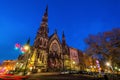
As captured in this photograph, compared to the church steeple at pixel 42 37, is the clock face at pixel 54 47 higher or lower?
lower

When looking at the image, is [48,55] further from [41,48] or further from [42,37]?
Answer: [42,37]

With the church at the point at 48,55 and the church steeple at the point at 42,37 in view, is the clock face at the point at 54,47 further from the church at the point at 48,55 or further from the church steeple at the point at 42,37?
the church steeple at the point at 42,37

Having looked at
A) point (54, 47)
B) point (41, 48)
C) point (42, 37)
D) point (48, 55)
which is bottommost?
point (48, 55)

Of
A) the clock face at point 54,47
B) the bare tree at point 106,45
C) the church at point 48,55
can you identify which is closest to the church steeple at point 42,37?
the church at point 48,55

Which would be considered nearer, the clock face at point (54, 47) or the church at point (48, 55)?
the church at point (48, 55)

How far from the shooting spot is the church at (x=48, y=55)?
48219mm

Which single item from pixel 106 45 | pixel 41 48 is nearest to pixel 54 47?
pixel 41 48

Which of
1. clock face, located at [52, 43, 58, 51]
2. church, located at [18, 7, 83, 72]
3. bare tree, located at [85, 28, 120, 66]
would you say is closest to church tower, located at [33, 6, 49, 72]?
church, located at [18, 7, 83, 72]

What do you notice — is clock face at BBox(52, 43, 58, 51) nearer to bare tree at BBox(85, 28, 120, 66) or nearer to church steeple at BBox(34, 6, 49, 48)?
church steeple at BBox(34, 6, 49, 48)

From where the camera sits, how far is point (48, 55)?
54062mm

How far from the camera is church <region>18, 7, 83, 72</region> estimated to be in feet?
158

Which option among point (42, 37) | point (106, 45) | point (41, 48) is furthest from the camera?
point (42, 37)

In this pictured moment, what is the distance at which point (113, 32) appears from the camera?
27.7 meters

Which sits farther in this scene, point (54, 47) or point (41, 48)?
point (54, 47)
